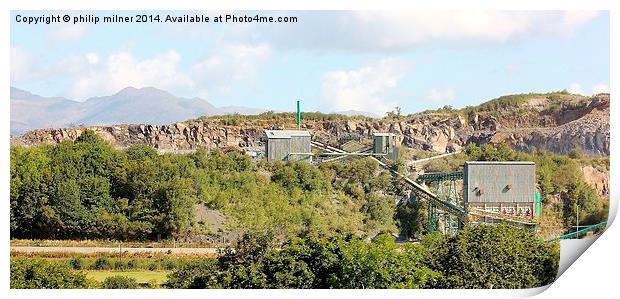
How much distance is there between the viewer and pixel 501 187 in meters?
11.2

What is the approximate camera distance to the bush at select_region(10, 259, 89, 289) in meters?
8.64

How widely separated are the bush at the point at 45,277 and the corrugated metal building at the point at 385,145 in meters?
5.43

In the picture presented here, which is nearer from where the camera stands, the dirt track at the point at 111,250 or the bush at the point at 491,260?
the bush at the point at 491,260

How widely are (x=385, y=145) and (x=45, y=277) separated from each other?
5.88m

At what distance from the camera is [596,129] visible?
13234mm

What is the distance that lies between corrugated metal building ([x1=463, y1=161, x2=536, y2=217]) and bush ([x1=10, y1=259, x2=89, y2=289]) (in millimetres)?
5016

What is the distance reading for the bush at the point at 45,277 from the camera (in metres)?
8.64

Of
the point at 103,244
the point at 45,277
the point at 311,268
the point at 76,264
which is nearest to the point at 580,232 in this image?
the point at 311,268

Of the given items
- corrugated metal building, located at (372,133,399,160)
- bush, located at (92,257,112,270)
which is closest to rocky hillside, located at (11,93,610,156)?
corrugated metal building, located at (372,133,399,160)

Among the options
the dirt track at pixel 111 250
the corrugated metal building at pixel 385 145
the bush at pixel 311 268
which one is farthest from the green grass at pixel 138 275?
the corrugated metal building at pixel 385 145

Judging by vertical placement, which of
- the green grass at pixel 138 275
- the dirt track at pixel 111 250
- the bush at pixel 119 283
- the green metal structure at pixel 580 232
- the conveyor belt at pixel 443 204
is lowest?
the green grass at pixel 138 275

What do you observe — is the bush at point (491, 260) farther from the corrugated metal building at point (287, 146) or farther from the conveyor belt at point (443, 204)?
the corrugated metal building at point (287, 146)

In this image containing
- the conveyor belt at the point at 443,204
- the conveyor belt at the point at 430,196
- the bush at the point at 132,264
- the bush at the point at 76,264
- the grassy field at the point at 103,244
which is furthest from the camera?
the conveyor belt at the point at 430,196

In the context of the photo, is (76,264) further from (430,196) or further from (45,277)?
(430,196)
